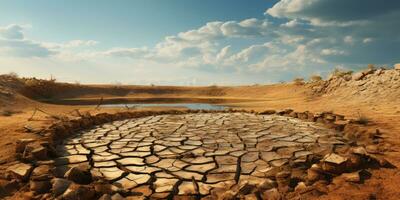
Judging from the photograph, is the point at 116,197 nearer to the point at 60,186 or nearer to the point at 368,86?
the point at 60,186

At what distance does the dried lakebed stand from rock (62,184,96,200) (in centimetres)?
48

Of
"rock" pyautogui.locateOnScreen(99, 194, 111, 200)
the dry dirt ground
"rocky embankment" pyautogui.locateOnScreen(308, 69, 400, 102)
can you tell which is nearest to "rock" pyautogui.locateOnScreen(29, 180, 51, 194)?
"rock" pyautogui.locateOnScreen(99, 194, 111, 200)

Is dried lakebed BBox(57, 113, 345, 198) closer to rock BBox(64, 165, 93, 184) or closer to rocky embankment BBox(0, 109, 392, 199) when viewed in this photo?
rocky embankment BBox(0, 109, 392, 199)

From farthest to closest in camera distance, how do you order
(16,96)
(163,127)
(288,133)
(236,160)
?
(16,96) < (163,127) < (288,133) < (236,160)

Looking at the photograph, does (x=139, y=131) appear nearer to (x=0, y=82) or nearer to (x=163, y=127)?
(x=163, y=127)

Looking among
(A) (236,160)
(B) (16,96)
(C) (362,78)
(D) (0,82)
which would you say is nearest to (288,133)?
(A) (236,160)

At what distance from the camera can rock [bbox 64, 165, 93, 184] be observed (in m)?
3.44

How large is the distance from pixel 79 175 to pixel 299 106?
38.3 feet

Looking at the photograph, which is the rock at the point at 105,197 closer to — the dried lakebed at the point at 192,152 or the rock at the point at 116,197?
the rock at the point at 116,197

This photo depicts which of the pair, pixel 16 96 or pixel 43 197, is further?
pixel 16 96

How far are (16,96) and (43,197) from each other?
11.9 meters

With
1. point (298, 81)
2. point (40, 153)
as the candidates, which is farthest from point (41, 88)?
point (298, 81)

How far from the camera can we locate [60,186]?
314 cm

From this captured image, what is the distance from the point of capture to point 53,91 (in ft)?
66.4
